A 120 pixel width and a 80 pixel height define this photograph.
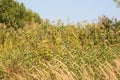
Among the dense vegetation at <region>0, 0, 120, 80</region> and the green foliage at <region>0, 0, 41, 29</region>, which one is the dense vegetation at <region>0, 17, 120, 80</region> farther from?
the green foliage at <region>0, 0, 41, 29</region>

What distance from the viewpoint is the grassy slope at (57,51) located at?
24.2ft

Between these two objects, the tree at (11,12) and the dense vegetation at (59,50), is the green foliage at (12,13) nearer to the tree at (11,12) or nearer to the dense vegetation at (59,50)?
the tree at (11,12)

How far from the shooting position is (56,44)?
10.7 meters

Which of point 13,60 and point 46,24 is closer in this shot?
point 13,60

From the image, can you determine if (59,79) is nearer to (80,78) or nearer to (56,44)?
(80,78)

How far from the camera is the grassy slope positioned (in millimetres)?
7391

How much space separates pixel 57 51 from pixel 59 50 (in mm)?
65

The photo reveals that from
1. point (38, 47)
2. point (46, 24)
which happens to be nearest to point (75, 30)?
point (46, 24)

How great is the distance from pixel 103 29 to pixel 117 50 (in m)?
2.61

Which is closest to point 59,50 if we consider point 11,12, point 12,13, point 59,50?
point 59,50

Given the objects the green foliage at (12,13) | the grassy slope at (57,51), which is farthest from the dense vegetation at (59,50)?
the green foliage at (12,13)

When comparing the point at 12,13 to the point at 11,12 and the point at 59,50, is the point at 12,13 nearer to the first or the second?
the point at 11,12

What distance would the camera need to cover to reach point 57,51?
9742 mm

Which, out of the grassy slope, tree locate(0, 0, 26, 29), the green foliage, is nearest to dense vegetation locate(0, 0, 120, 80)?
the grassy slope
